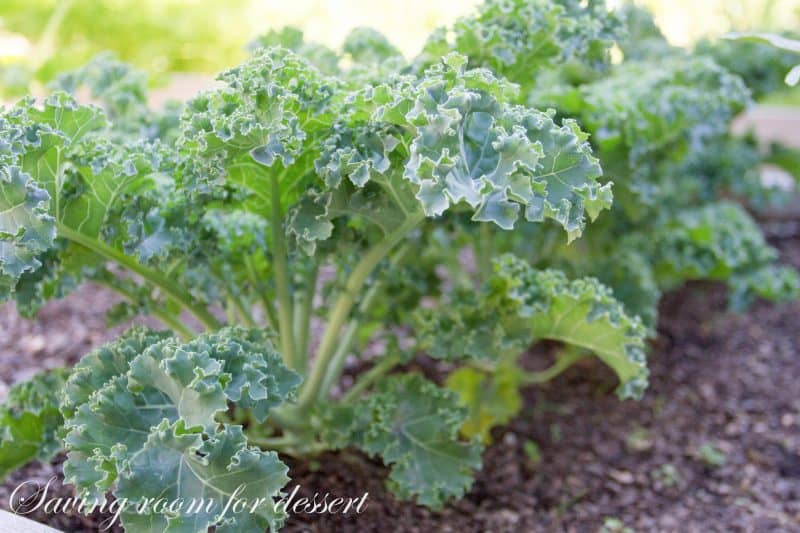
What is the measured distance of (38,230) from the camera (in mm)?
1760

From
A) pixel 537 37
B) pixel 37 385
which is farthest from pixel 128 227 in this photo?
pixel 537 37

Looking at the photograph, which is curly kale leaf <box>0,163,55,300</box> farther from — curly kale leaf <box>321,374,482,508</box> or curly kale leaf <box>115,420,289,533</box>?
curly kale leaf <box>321,374,482,508</box>

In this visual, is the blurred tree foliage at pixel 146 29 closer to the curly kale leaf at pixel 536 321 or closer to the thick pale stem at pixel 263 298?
the thick pale stem at pixel 263 298

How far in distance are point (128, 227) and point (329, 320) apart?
2.38 feet

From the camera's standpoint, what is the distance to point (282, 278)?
229 cm

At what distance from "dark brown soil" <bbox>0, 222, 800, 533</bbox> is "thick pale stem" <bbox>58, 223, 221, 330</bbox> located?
55cm

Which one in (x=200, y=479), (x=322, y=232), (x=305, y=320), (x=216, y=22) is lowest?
(x=200, y=479)

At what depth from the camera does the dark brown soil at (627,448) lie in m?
2.60

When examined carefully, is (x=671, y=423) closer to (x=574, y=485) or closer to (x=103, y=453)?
(x=574, y=485)

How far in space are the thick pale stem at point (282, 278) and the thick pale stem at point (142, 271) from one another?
184mm

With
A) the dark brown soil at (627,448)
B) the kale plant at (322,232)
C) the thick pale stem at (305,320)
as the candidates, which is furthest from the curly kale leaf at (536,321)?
the dark brown soil at (627,448)

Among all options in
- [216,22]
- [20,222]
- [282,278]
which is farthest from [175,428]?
[216,22]

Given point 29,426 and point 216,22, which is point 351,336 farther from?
point 216,22

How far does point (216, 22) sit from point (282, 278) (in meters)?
5.10
